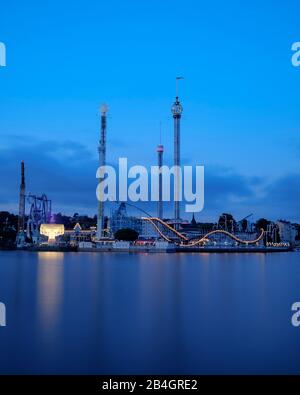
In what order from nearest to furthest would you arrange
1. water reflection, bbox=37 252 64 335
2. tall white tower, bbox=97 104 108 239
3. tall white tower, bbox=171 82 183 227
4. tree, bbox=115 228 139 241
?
water reflection, bbox=37 252 64 335 < tall white tower, bbox=97 104 108 239 < tree, bbox=115 228 139 241 < tall white tower, bbox=171 82 183 227

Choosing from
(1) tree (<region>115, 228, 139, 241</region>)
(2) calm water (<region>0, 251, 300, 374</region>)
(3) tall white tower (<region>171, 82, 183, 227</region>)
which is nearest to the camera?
(2) calm water (<region>0, 251, 300, 374</region>)

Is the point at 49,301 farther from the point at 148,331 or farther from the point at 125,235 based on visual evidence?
the point at 125,235

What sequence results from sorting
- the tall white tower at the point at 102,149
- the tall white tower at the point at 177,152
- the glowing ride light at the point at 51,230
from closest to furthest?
the tall white tower at the point at 102,149 < the glowing ride light at the point at 51,230 < the tall white tower at the point at 177,152

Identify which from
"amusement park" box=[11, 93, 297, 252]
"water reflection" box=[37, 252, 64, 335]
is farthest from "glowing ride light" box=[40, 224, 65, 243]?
"water reflection" box=[37, 252, 64, 335]

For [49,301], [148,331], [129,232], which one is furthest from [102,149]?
[148,331]

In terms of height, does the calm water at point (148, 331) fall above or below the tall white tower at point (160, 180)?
below

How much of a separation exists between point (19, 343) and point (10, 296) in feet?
36.6

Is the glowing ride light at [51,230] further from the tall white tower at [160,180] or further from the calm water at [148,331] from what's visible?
the calm water at [148,331]

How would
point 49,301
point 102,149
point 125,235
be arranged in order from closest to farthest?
1. point 49,301
2. point 102,149
3. point 125,235

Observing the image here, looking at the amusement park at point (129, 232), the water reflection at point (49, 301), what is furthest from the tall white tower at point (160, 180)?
the water reflection at point (49, 301)

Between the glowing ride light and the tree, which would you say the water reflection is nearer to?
the tree
